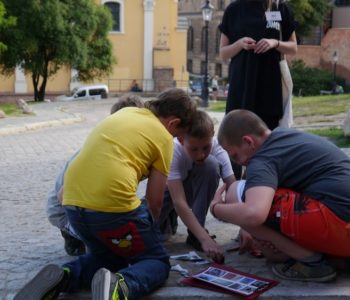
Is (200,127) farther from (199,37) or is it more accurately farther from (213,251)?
(199,37)

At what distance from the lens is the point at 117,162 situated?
384cm

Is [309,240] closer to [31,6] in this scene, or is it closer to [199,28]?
[31,6]

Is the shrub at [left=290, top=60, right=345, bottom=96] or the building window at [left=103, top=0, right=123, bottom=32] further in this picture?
the building window at [left=103, top=0, right=123, bottom=32]

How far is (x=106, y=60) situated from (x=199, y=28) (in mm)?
34137

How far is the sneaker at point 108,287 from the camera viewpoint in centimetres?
340

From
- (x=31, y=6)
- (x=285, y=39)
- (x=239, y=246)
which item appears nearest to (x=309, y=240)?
(x=239, y=246)

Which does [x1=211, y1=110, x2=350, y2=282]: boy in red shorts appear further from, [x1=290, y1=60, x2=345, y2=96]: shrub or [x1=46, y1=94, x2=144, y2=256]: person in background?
[x1=290, y1=60, x2=345, y2=96]: shrub

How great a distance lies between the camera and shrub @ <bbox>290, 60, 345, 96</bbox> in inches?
1774

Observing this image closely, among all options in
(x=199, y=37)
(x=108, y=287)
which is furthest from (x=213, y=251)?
(x=199, y=37)

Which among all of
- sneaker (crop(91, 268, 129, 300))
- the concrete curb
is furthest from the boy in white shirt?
the concrete curb

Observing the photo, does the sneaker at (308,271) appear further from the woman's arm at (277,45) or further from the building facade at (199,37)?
the building facade at (199,37)

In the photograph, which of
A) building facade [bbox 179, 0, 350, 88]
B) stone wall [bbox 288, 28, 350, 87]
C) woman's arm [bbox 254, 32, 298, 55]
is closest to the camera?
woman's arm [bbox 254, 32, 298, 55]

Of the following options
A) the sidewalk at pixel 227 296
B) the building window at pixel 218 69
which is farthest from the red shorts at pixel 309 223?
the building window at pixel 218 69

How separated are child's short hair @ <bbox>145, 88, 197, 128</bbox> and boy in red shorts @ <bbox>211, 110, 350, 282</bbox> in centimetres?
29
